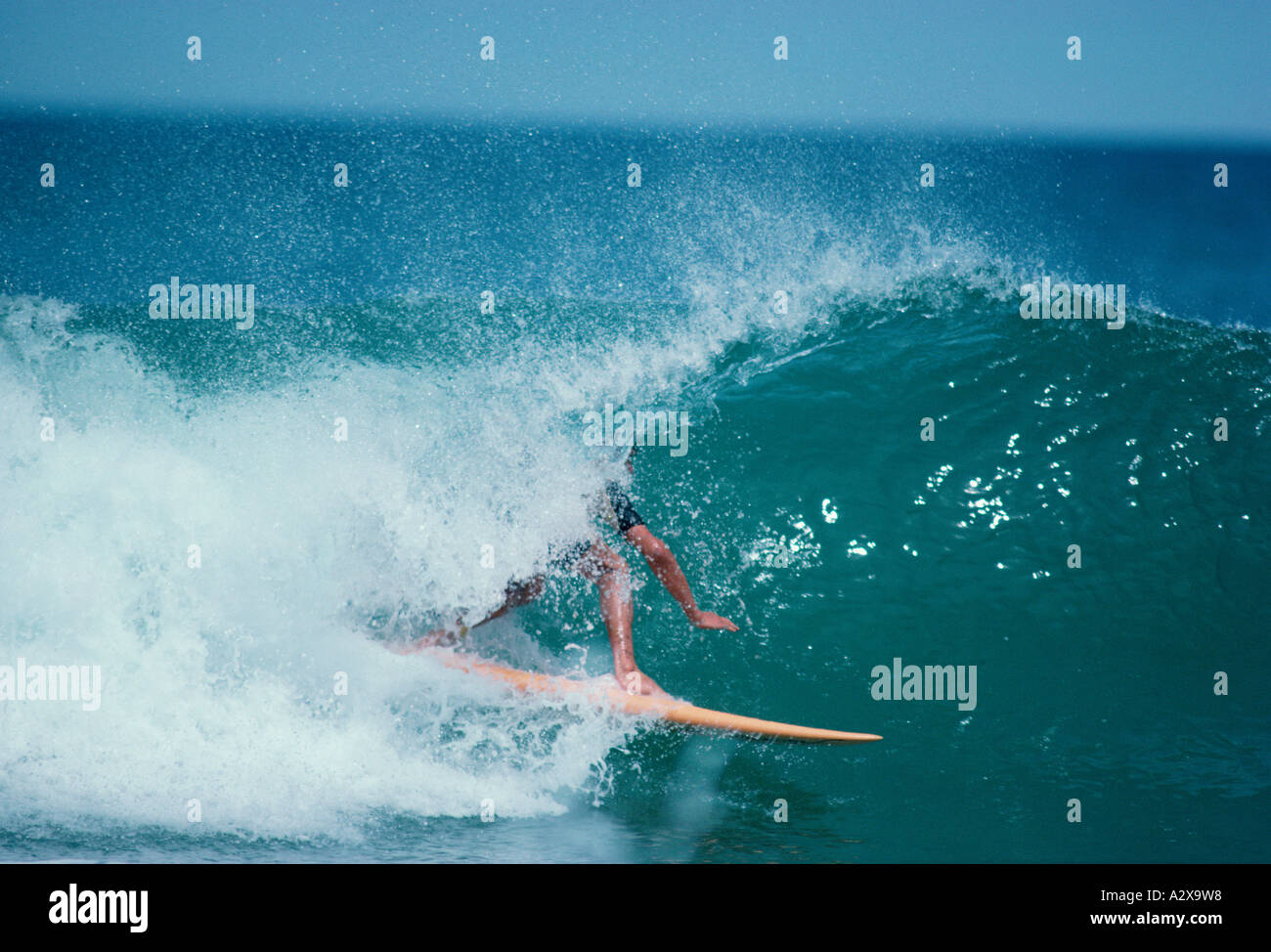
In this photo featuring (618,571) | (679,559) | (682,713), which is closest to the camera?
(682,713)

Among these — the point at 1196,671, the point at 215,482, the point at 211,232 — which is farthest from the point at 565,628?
the point at 211,232

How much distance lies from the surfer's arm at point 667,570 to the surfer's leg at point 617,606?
0.14 m

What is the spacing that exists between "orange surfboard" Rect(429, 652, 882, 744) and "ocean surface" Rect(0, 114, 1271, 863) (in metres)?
0.08

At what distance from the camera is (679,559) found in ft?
16.8

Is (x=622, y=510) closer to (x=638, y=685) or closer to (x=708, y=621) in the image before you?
(x=708, y=621)

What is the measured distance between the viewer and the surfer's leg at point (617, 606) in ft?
13.5

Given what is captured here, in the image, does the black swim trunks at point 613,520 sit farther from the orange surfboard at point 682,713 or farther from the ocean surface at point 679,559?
the orange surfboard at point 682,713

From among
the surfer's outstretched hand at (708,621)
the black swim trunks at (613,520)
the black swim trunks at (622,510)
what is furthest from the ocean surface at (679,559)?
the surfer's outstretched hand at (708,621)

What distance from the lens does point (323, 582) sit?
4375 millimetres

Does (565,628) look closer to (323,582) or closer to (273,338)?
(323,582)

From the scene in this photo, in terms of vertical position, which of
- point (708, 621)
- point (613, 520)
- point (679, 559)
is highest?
point (613, 520)

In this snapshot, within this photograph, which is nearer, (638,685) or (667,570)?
(638,685)

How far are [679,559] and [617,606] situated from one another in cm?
95

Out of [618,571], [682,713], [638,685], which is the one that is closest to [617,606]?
[618,571]
